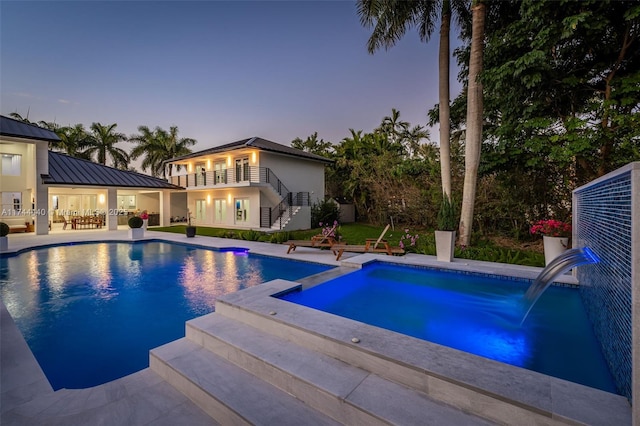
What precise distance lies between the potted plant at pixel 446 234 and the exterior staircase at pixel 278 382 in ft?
23.3

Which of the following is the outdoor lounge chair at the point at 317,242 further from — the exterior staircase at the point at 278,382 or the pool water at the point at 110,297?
the exterior staircase at the point at 278,382

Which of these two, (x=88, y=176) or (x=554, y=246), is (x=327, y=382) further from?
(x=88, y=176)

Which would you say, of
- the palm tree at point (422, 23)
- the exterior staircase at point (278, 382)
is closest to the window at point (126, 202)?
the palm tree at point (422, 23)

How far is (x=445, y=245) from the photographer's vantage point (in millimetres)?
9297

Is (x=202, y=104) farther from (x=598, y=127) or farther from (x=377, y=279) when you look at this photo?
(x=598, y=127)

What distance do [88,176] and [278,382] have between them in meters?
23.8

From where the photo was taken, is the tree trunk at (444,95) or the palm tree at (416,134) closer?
the tree trunk at (444,95)

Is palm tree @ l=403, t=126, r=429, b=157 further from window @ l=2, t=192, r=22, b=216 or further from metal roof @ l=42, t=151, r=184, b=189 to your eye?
window @ l=2, t=192, r=22, b=216

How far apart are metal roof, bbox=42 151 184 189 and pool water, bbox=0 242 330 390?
7757 millimetres

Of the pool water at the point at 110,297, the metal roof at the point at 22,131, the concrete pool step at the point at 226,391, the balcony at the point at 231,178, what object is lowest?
the pool water at the point at 110,297

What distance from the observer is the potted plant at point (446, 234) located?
9.27 m

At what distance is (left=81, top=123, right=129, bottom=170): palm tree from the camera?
107 ft

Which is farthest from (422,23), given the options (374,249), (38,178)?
(38,178)

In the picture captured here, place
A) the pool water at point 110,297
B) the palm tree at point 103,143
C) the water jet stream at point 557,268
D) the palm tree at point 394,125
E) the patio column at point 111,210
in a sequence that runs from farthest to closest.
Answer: the palm tree at point 103,143 < the palm tree at point 394,125 < the patio column at point 111,210 < the water jet stream at point 557,268 < the pool water at point 110,297
